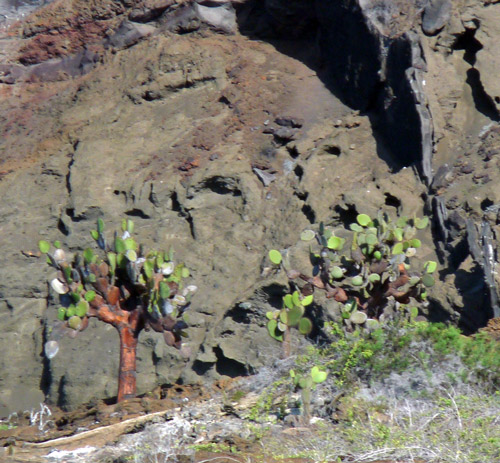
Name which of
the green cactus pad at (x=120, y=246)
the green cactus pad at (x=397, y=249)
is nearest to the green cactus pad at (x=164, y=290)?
the green cactus pad at (x=120, y=246)

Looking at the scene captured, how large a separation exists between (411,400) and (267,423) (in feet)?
3.47

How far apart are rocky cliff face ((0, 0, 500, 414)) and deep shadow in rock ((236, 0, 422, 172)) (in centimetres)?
3

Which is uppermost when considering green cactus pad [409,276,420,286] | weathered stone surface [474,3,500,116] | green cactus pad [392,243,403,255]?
weathered stone surface [474,3,500,116]

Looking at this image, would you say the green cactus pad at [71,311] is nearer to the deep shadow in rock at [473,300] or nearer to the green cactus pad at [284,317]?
the green cactus pad at [284,317]

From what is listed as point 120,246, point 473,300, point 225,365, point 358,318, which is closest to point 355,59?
point 473,300

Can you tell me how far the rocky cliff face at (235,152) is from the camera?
1027 cm

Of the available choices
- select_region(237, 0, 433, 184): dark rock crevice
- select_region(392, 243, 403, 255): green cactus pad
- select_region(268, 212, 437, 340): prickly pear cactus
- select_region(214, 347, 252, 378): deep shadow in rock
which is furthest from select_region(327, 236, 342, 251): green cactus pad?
select_region(237, 0, 433, 184): dark rock crevice

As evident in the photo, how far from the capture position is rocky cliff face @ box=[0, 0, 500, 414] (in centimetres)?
1027

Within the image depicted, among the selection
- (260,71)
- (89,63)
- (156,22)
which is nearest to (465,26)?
(260,71)

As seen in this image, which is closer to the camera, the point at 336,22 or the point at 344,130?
the point at 344,130

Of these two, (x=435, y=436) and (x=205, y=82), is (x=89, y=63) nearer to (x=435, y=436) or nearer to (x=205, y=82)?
(x=205, y=82)

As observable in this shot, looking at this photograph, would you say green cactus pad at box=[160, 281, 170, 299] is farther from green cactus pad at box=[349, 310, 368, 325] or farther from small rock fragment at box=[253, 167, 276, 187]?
small rock fragment at box=[253, 167, 276, 187]

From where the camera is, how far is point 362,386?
262 inches

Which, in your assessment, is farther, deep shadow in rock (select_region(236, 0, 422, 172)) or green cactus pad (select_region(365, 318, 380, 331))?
deep shadow in rock (select_region(236, 0, 422, 172))
